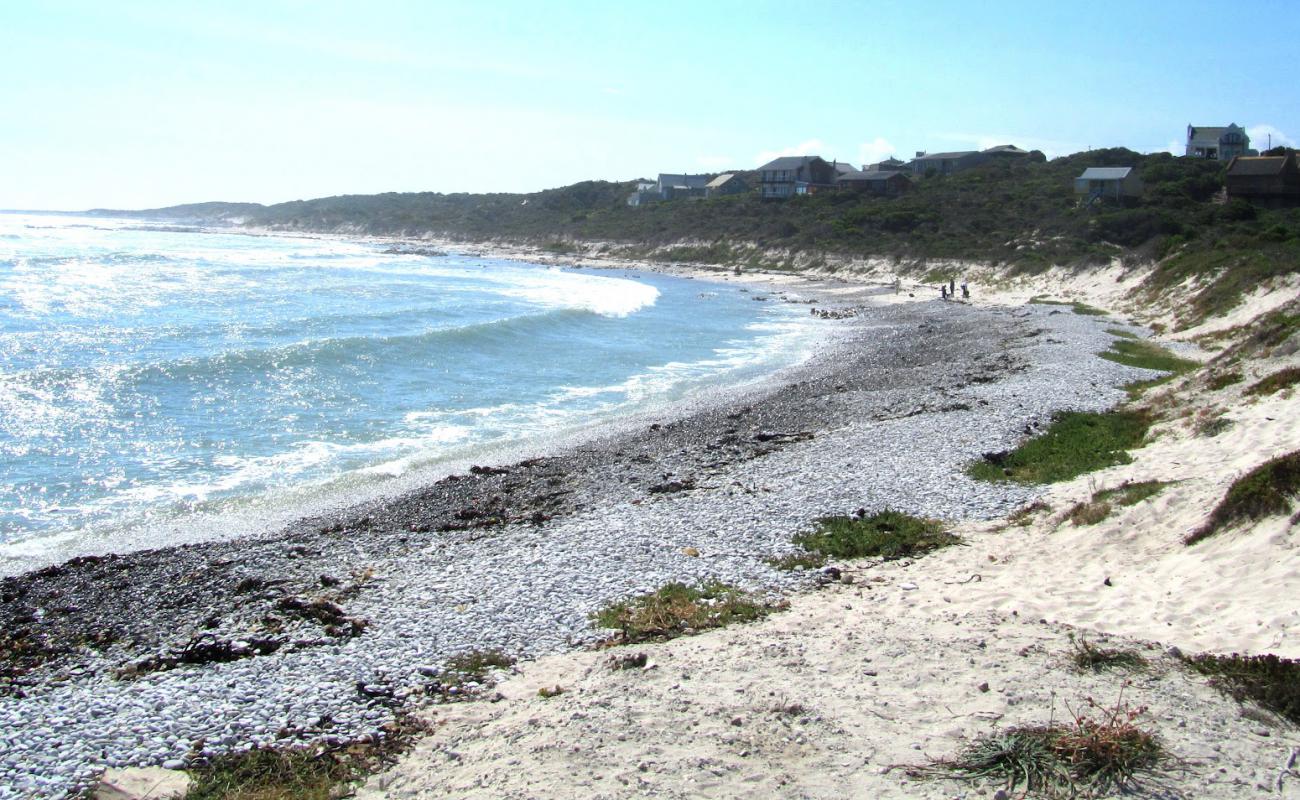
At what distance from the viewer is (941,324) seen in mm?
41031

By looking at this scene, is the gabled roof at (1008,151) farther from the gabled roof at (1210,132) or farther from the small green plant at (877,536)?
the small green plant at (877,536)

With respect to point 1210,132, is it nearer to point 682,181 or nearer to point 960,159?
point 960,159

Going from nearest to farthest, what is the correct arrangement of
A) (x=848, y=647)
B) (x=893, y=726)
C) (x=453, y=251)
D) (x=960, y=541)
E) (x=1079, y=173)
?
1. (x=893, y=726)
2. (x=848, y=647)
3. (x=960, y=541)
4. (x=1079, y=173)
5. (x=453, y=251)

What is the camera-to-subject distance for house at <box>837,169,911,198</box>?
327 ft

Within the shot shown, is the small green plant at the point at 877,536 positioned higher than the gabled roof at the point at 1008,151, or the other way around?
the gabled roof at the point at 1008,151

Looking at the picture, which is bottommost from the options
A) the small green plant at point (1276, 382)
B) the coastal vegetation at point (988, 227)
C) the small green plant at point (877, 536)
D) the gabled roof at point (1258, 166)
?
the small green plant at point (877, 536)

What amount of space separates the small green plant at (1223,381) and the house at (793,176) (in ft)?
300

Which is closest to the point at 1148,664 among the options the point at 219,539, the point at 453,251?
the point at 219,539

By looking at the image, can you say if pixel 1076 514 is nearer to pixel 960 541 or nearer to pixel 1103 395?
pixel 960 541

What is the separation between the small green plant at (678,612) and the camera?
9.85 meters

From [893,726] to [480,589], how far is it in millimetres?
5884

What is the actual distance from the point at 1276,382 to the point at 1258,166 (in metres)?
62.1

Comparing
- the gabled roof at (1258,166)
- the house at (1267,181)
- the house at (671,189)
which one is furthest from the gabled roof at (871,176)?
the house at (1267,181)

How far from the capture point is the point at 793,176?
10862cm
